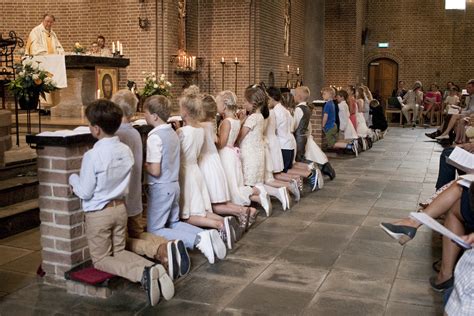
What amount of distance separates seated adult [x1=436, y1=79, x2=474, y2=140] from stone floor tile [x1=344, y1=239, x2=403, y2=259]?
677cm

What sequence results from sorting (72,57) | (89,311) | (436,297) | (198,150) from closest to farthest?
(89,311) → (436,297) → (198,150) → (72,57)

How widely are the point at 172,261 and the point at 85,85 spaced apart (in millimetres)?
7466

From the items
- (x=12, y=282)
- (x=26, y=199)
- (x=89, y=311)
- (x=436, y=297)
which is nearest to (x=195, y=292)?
(x=89, y=311)

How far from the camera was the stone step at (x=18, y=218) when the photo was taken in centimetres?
571

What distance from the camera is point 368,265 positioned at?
16.8ft

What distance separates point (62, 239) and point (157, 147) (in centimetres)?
104

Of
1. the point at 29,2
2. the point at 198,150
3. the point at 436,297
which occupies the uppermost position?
the point at 29,2

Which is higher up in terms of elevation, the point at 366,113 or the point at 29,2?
the point at 29,2

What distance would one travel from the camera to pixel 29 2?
617 inches

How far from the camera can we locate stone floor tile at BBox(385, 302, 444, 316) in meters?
4.05

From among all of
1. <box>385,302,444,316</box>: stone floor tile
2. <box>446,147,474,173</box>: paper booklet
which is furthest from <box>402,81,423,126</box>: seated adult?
<box>385,302,444,316</box>: stone floor tile

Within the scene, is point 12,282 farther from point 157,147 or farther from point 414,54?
point 414,54

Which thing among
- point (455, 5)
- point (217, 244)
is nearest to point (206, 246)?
point (217, 244)

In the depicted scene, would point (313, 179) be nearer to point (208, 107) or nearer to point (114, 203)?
point (208, 107)
